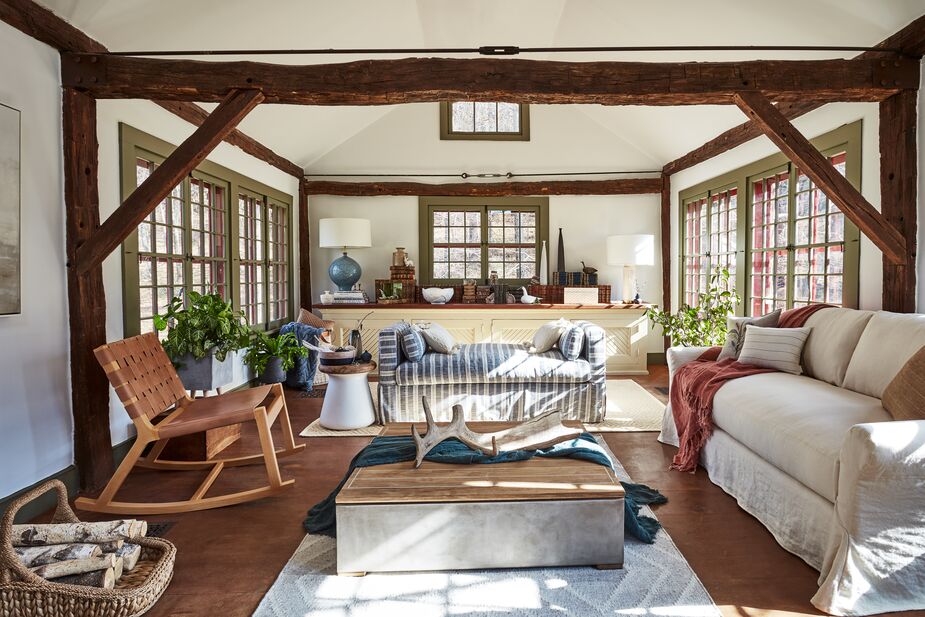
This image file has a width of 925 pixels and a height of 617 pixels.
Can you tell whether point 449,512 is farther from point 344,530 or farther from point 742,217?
point 742,217

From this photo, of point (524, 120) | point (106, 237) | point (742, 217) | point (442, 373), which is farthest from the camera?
point (524, 120)

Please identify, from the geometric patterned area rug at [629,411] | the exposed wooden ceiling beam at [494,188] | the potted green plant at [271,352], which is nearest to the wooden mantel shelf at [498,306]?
the geometric patterned area rug at [629,411]

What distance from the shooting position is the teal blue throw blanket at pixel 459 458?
112 inches

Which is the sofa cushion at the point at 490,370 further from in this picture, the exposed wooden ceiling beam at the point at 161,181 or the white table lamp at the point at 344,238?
Result: the white table lamp at the point at 344,238

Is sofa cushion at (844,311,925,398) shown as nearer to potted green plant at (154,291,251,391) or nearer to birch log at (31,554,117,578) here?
birch log at (31,554,117,578)

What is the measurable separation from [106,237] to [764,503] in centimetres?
385

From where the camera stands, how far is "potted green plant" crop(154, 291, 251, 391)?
4.04m

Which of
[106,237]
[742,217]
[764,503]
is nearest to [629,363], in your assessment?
[742,217]

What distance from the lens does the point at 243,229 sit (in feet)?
20.5

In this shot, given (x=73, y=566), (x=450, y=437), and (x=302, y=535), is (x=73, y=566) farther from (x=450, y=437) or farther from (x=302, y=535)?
(x=450, y=437)

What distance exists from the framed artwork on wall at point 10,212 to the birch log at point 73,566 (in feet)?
4.51

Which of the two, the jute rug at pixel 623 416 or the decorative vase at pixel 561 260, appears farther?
the decorative vase at pixel 561 260

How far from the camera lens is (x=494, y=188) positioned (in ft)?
25.8

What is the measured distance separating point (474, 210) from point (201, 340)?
15.4 ft
